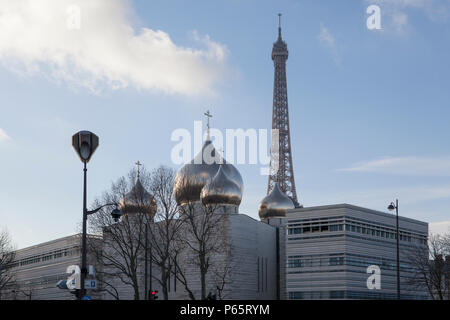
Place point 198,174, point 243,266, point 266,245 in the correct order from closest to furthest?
point 243,266, point 198,174, point 266,245

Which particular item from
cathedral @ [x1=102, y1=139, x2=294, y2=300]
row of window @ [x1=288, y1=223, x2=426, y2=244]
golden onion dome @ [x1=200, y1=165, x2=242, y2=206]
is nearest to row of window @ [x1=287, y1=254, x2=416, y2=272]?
row of window @ [x1=288, y1=223, x2=426, y2=244]

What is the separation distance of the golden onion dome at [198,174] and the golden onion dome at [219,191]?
188 cm

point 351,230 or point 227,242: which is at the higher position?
point 351,230

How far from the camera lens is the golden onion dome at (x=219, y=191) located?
68.0m

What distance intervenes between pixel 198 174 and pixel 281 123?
55.0 m

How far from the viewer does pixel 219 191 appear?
6838 centimetres

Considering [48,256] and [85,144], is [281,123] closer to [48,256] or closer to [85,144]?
[48,256]

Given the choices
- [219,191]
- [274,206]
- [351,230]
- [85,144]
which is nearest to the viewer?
[85,144]

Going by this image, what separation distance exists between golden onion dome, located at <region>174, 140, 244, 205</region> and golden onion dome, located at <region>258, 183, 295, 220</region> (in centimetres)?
810

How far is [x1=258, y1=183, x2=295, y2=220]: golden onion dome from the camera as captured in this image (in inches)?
3145

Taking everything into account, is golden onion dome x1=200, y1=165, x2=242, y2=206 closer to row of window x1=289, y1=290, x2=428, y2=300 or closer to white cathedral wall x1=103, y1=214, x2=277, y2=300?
white cathedral wall x1=103, y1=214, x2=277, y2=300

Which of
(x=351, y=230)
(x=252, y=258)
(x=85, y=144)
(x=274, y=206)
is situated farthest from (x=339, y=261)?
(x=85, y=144)

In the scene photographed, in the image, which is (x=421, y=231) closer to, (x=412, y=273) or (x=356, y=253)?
(x=412, y=273)

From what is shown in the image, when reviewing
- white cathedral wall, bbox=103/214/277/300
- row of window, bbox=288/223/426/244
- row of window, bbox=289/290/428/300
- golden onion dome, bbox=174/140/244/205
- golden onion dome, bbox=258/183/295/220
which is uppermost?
golden onion dome, bbox=174/140/244/205
